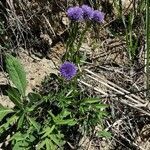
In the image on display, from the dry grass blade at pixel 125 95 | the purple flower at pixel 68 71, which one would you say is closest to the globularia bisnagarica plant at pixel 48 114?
the purple flower at pixel 68 71

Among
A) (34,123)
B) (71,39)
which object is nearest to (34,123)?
(34,123)

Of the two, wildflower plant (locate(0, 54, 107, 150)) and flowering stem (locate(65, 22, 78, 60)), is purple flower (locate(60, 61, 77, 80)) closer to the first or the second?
wildflower plant (locate(0, 54, 107, 150))

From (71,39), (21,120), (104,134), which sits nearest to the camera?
(21,120)

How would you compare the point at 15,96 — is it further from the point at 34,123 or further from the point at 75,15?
Answer: the point at 75,15

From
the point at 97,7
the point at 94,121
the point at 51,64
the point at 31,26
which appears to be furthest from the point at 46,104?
the point at 97,7

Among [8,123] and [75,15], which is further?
[75,15]

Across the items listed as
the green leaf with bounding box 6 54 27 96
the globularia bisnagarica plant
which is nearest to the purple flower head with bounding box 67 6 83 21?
the globularia bisnagarica plant

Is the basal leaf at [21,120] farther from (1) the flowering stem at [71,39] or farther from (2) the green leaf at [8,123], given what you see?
(1) the flowering stem at [71,39]

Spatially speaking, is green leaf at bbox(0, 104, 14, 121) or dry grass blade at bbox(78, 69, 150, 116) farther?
dry grass blade at bbox(78, 69, 150, 116)
